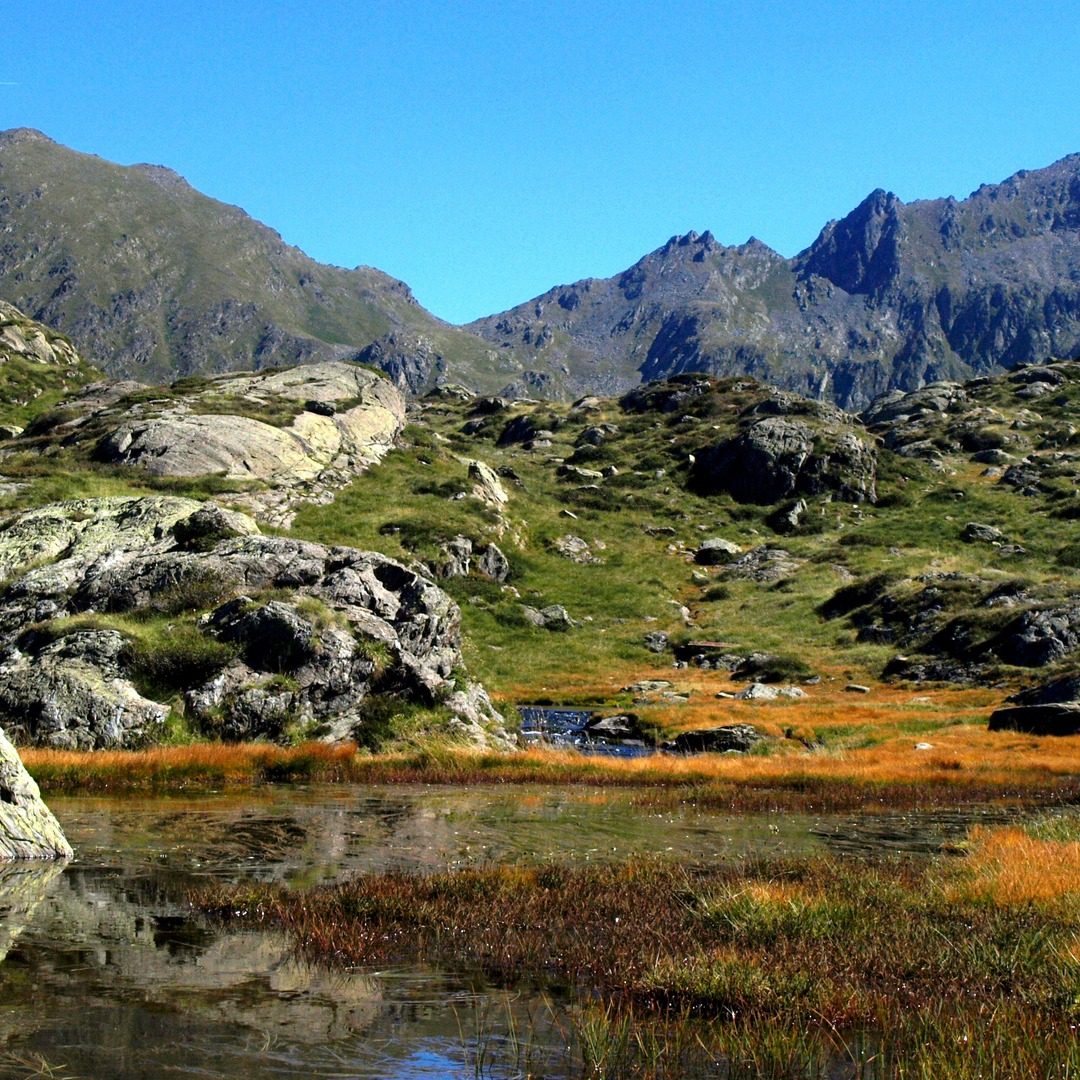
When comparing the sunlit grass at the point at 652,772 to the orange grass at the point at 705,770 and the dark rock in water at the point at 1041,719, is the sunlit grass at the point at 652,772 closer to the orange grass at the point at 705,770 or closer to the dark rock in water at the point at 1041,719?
the orange grass at the point at 705,770

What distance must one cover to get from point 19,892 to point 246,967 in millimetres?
4927

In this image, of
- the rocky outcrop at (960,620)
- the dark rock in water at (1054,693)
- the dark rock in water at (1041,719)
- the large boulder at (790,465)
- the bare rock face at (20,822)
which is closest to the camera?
the bare rock face at (20,822)

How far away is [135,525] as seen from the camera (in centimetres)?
4406

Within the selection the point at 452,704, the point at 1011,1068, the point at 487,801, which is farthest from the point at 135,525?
the point at 1011,1068

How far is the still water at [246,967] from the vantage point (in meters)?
7.52

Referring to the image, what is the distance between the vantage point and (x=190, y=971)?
968 centimetres

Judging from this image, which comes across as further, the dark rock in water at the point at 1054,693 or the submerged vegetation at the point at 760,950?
the dark rock in water at the point at 1054,693

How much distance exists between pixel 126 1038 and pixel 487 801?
18086 millimetres

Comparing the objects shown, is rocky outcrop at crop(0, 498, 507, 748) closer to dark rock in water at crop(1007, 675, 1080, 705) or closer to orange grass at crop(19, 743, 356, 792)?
orange grass at crop(19, 743, 356, 792)

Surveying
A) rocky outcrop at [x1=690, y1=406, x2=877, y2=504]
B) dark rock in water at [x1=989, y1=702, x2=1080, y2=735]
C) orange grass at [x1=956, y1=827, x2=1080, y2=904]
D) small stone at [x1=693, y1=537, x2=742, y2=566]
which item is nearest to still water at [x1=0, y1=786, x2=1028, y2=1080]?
orange grass at [x1=956, y1=827, x2=1080, y2=904]

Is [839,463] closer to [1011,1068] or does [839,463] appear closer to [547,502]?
[547,502]

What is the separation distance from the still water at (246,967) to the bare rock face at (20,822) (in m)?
0.54

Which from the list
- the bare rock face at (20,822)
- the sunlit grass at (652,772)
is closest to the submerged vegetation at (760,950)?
the bare rock face at (20,822)

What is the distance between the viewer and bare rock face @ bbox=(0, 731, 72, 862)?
15.2 metres
